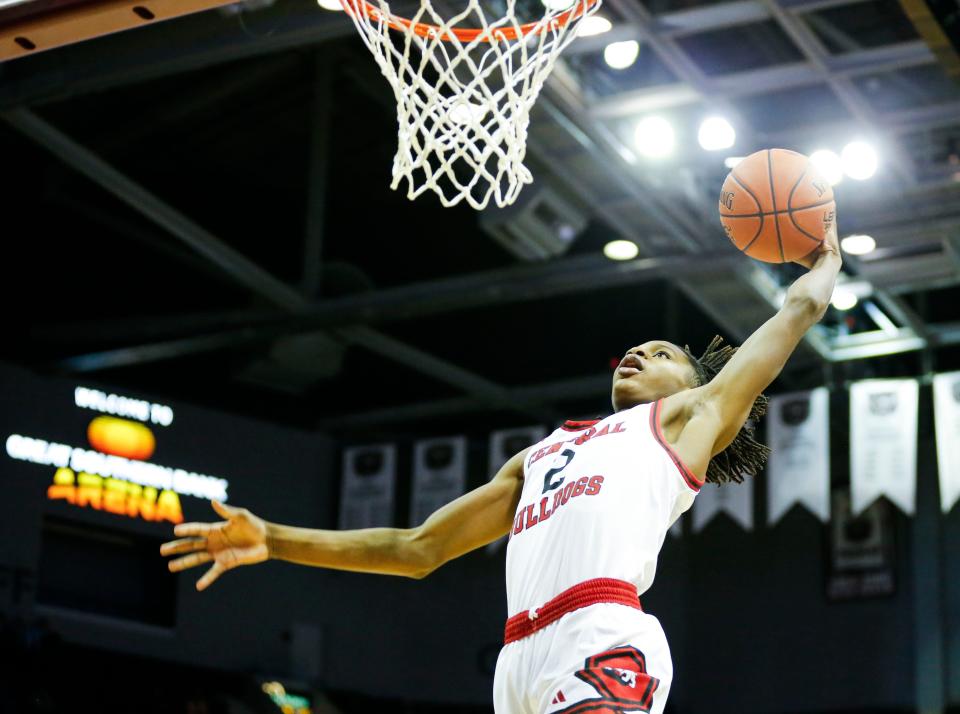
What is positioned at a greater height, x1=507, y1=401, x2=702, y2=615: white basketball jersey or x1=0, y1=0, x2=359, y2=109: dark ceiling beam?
x1=0, y1=0, x2=359, y2=109: dark ceiling beam

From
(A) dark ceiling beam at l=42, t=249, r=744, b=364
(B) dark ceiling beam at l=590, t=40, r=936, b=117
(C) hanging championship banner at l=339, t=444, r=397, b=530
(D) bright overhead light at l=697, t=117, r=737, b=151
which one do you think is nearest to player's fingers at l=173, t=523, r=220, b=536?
(B) dark ceiling beam at l=590, t=40, r=936, b=117

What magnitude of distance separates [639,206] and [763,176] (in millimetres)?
6337

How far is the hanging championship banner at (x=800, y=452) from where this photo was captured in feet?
41.0

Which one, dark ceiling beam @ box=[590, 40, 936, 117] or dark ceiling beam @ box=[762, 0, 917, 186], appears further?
dark ceiling beam @ box=[590, 40, 936, 117]

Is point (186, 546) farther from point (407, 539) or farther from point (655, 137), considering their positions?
point (655, 137)

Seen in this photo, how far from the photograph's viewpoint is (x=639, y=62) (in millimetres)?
9883

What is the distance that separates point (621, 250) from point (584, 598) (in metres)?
8.06

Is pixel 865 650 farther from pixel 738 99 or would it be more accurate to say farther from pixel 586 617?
pixel 586 617

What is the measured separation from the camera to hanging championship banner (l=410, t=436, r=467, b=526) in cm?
1447

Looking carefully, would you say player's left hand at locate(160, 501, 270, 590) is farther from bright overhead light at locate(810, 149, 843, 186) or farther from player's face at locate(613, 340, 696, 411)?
bright overhead light at locate(810, 149, 843, 186)

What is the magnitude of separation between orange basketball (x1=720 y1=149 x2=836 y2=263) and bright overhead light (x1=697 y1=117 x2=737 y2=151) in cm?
503

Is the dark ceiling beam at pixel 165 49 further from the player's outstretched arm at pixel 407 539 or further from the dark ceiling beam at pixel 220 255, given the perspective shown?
the player's outstretched arm at pixel 407 539

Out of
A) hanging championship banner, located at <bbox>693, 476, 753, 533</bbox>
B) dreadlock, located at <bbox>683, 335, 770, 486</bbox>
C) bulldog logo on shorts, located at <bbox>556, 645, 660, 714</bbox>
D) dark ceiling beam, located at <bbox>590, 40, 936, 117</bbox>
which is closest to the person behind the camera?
bulldog logo on shorts, located at <bbox>556, 645, 660, 714</bbox>

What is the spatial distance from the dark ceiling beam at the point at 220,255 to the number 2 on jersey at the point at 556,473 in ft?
22.5
